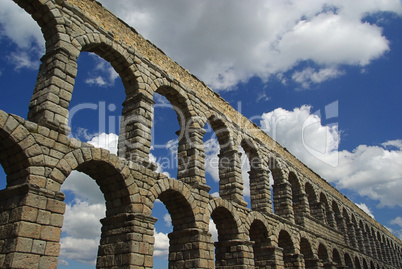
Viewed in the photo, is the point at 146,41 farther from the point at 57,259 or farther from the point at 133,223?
the point at 57,259

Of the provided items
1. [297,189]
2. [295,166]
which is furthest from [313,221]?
[295,166]

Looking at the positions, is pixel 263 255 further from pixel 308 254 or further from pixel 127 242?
pixel 127 242

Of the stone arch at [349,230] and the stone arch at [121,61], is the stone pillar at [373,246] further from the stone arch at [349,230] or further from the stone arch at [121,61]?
the stone arch at [121,61]

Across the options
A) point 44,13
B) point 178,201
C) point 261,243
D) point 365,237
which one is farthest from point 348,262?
point 44,13

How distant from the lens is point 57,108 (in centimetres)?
830

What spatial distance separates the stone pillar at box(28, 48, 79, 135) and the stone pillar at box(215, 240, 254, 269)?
7508 millimetres

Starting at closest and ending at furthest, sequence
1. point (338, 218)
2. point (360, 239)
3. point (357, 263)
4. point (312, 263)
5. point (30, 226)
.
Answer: point (30, 226), point (312, 263), point (357, 263), point (338, 218), point (360, 239)

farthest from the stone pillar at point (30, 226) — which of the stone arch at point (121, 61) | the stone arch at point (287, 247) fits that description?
the stone arch at point (287, 247)

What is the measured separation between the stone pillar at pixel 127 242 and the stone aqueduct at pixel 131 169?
0.03 m

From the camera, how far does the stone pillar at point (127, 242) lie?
8.55m

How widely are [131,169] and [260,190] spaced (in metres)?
8.48

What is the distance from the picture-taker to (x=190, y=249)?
10.7m

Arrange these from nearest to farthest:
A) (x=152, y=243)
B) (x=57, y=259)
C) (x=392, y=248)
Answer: (x=57, y=259) → (x=152, y=243) → (x=392, y=248)

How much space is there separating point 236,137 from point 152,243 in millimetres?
7949
